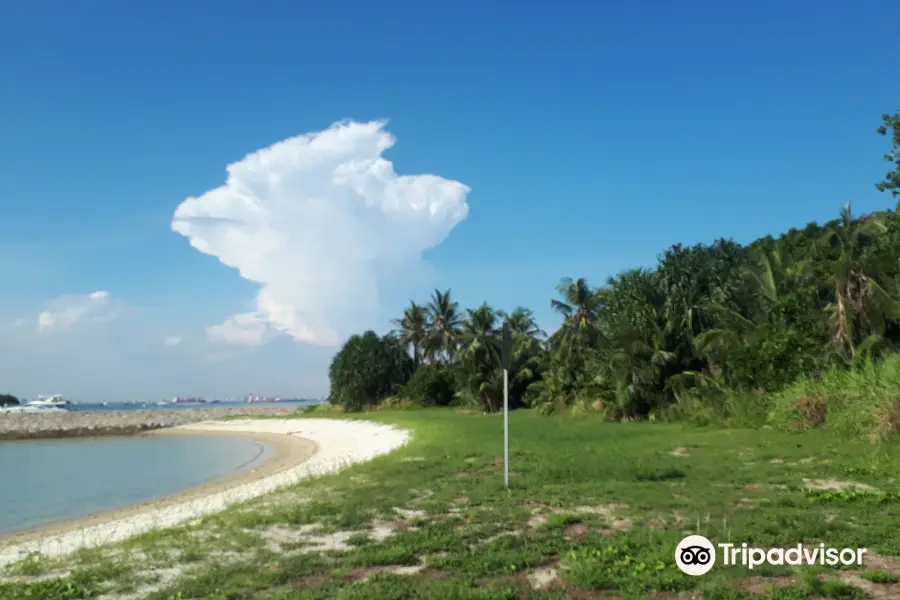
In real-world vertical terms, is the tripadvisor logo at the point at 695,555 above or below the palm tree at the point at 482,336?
below

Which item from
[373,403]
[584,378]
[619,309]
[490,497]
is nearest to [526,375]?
[584,378]

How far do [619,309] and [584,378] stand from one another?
502 centimetres

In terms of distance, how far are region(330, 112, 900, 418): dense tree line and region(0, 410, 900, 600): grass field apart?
11438 millimetres

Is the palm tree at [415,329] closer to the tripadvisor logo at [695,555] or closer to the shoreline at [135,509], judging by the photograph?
the shoreline at [135,509]

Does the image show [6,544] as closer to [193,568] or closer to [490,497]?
[193,568]

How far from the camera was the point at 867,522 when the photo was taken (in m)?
7.62

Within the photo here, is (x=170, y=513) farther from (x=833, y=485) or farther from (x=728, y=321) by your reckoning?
(x=728, y=321)

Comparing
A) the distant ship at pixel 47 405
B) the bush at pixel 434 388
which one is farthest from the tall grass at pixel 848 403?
the distant ship at pixel 47 405

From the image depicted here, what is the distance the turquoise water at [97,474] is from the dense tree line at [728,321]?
17.4 meters

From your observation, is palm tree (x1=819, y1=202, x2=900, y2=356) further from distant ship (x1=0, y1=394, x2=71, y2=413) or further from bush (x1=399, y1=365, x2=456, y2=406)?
distant ship (x1=0, y1=394, x2=71, y2=413)

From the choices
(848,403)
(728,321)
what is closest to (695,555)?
(848,403)

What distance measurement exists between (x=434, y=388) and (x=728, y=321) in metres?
35.8

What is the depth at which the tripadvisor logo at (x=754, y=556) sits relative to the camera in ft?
20.0

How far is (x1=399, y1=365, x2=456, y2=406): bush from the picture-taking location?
203ft
